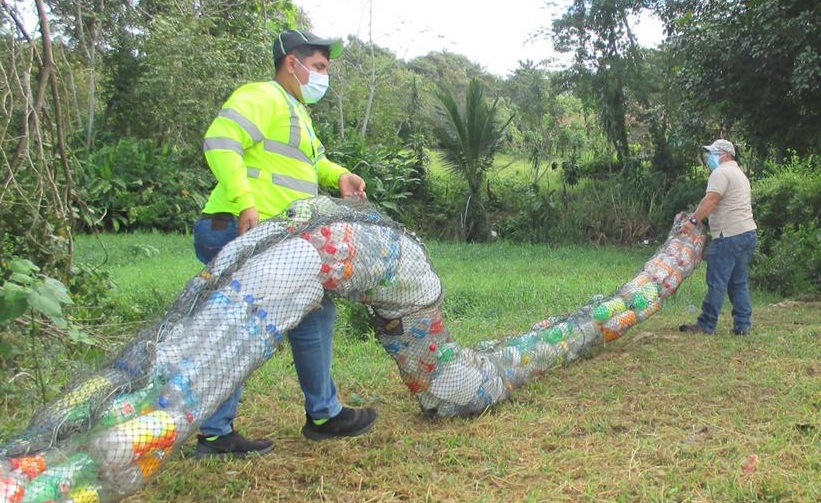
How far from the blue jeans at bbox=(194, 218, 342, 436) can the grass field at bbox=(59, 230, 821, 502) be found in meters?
0.17

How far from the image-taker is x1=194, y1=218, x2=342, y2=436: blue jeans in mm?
2998

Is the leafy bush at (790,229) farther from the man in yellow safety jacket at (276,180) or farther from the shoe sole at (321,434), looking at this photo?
the man in yellow safety jacket at (276,180)

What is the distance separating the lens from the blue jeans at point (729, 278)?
5480 millimetres

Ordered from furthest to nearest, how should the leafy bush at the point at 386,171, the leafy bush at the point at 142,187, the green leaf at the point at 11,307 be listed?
the leafy bush at the point at 386,171 → the leafy bush at the point at 142,187 → the green leaf at the point at 11,307

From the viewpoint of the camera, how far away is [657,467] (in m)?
2.86

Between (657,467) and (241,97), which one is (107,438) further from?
(657,467)

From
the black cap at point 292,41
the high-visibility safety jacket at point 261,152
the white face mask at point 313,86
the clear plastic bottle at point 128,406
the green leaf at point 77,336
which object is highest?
the black cap at point 292,41

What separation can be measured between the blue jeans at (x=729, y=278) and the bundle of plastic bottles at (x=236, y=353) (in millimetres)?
2387

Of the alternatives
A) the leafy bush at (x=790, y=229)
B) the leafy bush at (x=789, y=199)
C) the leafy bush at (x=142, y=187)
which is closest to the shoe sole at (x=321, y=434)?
the leafy bush at (x=790, y=229)

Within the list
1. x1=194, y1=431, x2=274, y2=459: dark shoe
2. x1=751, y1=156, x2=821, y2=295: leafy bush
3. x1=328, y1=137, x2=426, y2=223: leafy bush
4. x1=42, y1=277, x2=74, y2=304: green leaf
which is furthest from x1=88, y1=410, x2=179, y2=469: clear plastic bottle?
x1=328, y1=137, x2=426, y2=223: leafy bush

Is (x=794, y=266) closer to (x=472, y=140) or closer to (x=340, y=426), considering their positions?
(x=472, y=140)

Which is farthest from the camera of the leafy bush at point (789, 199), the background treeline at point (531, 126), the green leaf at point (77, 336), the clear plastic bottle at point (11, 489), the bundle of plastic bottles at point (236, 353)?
the background treeline at point (531, 126)

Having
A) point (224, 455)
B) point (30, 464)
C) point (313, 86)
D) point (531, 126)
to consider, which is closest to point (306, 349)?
point (224, 455)

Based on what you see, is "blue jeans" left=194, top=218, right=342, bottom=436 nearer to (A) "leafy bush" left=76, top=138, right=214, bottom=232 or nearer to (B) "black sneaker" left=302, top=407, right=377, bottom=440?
(B) "black sneaker" left=302, top=407, right=377, bottom=440
